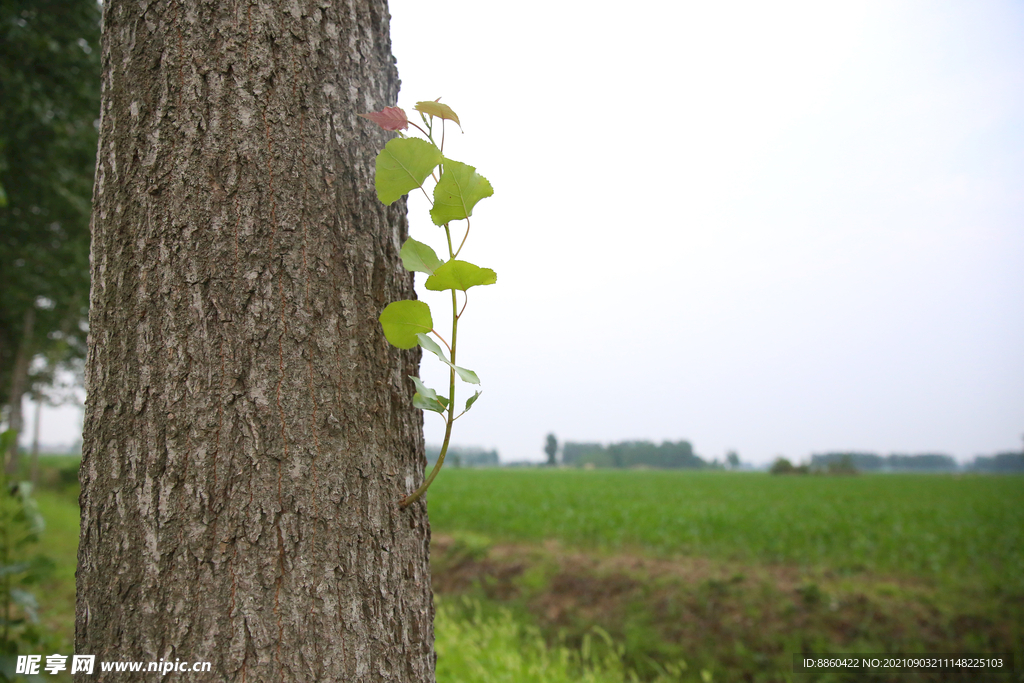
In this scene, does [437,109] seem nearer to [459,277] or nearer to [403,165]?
[403,165]

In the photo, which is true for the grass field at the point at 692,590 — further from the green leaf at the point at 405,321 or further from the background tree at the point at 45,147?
the background tree at the point at 45,147

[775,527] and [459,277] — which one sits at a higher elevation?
[459,277]

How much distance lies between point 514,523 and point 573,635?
16.7 feet

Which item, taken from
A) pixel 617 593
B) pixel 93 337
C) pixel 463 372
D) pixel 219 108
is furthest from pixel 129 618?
pixel 617 593

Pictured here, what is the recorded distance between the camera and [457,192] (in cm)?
72

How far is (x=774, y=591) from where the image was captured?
207 inches

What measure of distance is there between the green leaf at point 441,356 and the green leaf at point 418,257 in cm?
9

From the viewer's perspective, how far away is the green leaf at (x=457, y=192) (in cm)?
70

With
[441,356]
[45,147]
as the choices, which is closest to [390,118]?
[441,356]

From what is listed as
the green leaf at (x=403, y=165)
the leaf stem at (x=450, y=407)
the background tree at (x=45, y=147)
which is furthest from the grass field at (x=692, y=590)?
the background tree at (x=45, y=147)

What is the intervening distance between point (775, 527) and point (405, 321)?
36.3ft

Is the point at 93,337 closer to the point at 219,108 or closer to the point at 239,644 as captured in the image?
the point at 219,108

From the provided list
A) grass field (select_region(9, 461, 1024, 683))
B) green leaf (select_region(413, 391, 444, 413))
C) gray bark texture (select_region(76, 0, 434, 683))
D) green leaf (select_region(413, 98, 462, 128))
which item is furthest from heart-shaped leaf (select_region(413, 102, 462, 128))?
grass field (select_region(9, 461, 1024, 683))

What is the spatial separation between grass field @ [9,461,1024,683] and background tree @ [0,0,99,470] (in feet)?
13.4
